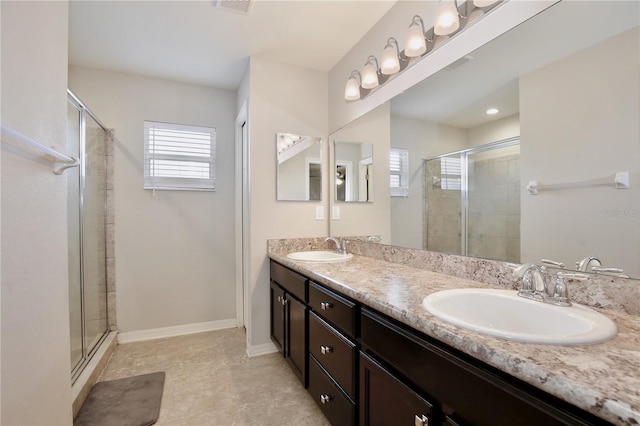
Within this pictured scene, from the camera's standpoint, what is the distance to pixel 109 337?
249 cm

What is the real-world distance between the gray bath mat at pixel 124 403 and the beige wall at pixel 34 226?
42 cm

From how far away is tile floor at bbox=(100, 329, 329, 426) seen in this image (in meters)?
1.65

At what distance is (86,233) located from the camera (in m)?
2.29

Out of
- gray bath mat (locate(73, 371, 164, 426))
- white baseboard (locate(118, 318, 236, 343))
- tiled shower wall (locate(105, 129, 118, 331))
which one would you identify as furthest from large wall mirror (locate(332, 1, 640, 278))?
tiled shower wall (locate(105, 129, 118, 331))

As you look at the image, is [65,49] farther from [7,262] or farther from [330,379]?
[330,379]

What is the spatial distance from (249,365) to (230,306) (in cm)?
91

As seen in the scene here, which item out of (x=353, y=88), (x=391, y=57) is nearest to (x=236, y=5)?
(x=353, y=88)

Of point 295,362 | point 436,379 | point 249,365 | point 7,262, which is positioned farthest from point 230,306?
point 436,379

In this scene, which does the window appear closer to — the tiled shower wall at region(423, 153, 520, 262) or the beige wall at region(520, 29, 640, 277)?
the tiled shower wall at region(423, 153, 520, 262)

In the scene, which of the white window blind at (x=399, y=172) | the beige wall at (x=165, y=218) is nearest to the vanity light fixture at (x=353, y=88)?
the white window blind at (x=399, y=172)

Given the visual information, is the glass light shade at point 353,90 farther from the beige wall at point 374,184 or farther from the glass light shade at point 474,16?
the glass light shade at point 474,16

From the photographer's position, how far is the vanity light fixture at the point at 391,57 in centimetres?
175

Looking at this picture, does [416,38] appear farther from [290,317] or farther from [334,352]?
[290,317]

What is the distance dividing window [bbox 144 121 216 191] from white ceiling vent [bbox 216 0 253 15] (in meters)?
1.35
